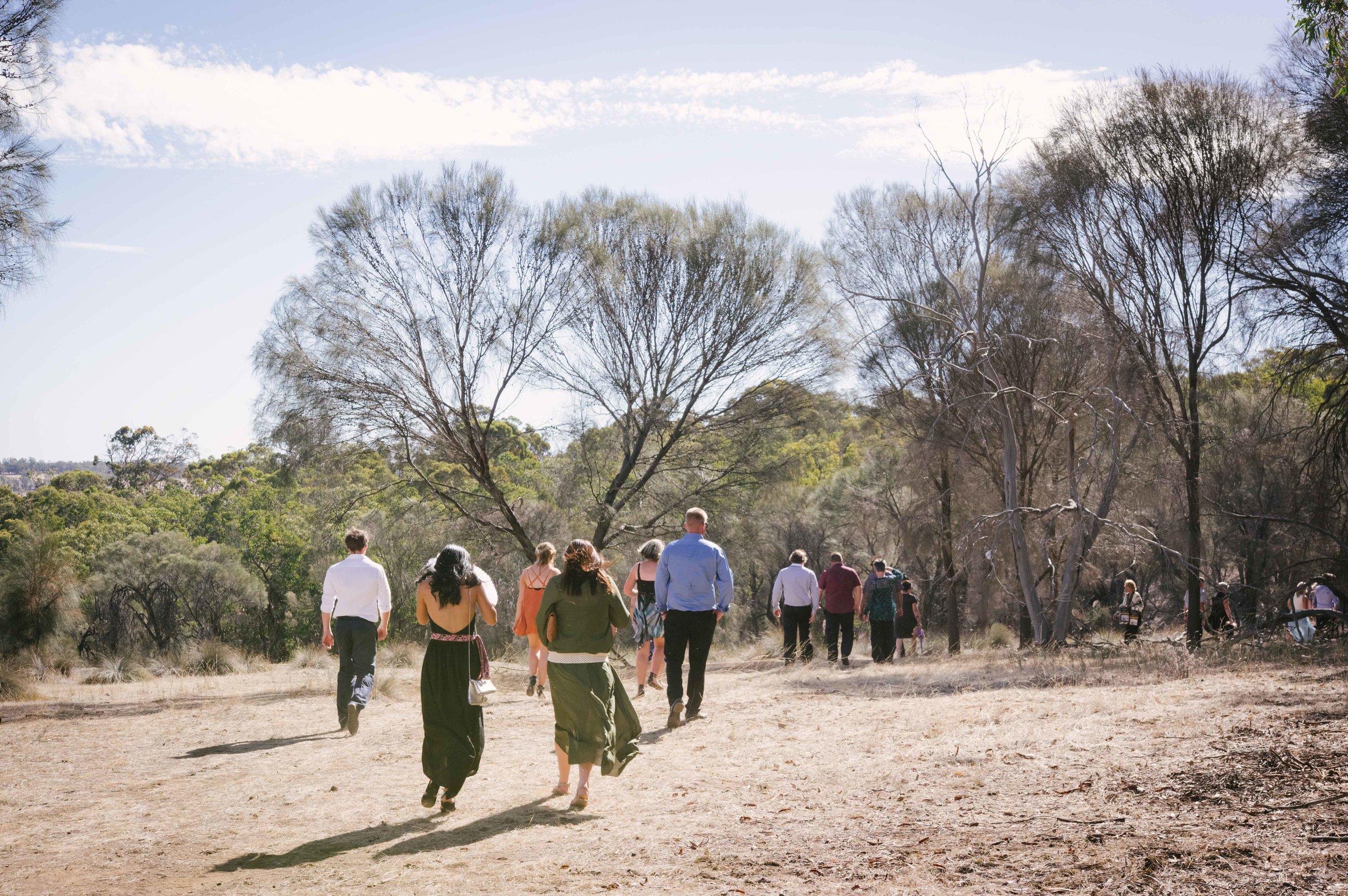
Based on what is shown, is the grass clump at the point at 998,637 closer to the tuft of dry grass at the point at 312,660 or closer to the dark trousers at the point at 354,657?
the tuft of dry grass at the point at 312,660

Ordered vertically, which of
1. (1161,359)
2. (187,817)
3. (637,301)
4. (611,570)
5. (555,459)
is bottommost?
(187,817)

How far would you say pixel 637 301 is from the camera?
19.6 m

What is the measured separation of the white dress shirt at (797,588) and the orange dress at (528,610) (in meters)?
5.13

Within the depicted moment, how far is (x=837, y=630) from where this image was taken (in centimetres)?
1628

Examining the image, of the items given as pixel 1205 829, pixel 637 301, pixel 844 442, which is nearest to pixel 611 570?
pixel 637 301

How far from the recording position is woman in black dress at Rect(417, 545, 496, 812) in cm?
685

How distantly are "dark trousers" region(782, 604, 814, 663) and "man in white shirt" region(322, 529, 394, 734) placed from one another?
6.58m

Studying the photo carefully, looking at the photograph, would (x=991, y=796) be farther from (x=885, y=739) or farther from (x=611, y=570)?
(x=611, y=570)

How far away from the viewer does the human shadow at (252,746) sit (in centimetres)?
927

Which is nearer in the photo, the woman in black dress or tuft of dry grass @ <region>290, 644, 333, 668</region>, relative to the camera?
the woman in black dress

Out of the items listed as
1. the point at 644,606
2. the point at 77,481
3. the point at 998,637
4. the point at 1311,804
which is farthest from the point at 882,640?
the point at 77,481

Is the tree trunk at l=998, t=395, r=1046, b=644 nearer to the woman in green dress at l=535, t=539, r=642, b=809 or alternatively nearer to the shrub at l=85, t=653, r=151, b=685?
the woman in green dress at l=535, t=539, r=642, b=809

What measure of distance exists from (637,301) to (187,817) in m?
13.9

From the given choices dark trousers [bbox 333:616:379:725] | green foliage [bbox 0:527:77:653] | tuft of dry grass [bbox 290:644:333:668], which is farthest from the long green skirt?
green foliage [bbox 0:527:77:653]
